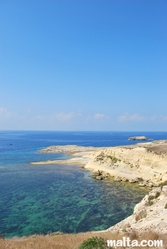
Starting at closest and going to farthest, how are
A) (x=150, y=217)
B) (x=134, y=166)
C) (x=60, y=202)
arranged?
(x=150, y=217) → (x=60, y=202) → (x=134, y=166)

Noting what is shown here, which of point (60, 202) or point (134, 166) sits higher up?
point (134, 166)

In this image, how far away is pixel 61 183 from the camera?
42.6m

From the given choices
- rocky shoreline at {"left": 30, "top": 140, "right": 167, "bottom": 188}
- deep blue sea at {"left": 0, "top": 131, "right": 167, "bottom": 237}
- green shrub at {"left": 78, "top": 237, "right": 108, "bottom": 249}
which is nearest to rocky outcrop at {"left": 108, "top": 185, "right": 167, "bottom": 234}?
deep blue sea at {"left": 0, "top": 131, "right": 167, "bottom": 237}

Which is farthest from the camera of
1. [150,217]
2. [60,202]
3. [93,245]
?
[60,202]

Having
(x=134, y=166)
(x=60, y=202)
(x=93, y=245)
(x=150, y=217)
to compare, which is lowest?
(x=60, y=202)

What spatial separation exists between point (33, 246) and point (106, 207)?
19319mm

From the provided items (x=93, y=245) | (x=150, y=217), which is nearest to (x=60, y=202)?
(x=150, y=217)

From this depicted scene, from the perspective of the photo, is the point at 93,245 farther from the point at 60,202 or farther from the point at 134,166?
the point at 134,166

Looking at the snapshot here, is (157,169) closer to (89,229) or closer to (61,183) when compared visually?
(61,183)

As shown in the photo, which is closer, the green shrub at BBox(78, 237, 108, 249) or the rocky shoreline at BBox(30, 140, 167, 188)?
the green shrub at BBox(78, 237, 108, 249)

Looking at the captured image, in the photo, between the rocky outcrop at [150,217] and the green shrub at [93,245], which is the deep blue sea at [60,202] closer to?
the rocky outcrop at [150,217]

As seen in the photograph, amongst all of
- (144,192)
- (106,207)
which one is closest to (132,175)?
(144,192)

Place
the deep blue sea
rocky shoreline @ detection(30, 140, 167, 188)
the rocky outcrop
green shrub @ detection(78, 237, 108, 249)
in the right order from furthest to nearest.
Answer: rocky shoreline @ detection(30, 140, 167, 188) → the deep blue sea → the rocky outcrop → green shrub @ detection(78, 237, 108, 249)

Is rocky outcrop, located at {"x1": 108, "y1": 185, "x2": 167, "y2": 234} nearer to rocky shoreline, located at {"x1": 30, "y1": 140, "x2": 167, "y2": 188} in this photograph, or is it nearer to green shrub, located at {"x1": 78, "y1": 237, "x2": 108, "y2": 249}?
green shrub, located at {"x1": 78, "y1": 237, "x2": 108, "y2": 249}
